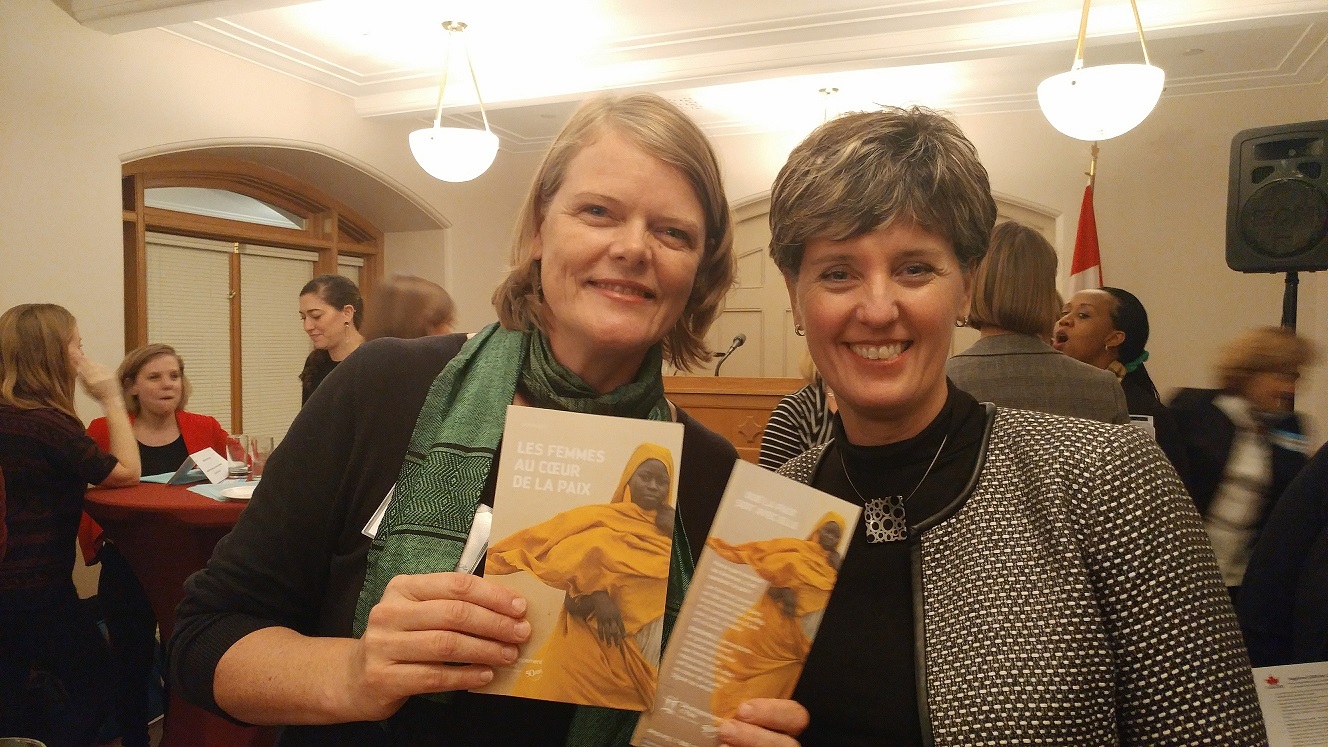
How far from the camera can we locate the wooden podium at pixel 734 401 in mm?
4727

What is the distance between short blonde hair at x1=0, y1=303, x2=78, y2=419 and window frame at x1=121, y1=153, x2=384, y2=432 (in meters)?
1.95

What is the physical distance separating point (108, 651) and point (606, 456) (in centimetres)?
305

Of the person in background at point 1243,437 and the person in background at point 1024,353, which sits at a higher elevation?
the person in background at point 1024,353

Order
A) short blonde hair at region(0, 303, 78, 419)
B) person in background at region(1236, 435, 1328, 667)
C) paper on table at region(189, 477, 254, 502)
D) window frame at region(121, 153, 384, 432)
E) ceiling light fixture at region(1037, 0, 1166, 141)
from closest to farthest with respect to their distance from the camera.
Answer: person in background at region(1236, 435, 1328, 667) < paper on table at region(189, 477, 254, 502) < short blonde hair at region(0, 303, 78, 419) < ceiling light fixture at region(1037, 0, 1166, 141) < window frame at region(121, 153, 384, 432)

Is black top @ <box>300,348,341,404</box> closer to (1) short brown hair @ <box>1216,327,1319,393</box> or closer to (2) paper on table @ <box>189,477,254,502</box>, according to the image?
(2) paper on table @ <box>189,477,254,502</box>

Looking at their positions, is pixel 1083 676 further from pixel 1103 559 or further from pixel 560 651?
pixel 560 651

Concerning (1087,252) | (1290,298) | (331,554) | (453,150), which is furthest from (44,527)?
(1087,252)

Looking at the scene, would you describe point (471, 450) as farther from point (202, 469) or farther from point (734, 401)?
point (734, 401)

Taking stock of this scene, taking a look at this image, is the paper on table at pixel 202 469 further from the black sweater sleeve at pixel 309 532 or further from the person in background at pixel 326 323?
the black sweater sleeve at pixel 309 532

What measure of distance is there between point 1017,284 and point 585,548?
66.2 inches

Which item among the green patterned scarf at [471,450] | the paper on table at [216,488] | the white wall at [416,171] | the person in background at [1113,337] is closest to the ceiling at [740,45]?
the white wall at [416,171]

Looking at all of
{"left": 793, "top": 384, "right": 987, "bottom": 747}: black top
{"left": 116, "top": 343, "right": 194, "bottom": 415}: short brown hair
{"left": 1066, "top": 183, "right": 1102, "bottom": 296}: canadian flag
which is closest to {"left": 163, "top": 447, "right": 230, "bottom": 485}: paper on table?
{"left": 116, "top": 343, "right": 194, "bottom": 415}: short brown hair

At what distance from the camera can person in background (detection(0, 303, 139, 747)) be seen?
2840 mm

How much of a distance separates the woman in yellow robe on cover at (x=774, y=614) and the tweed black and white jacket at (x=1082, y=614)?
19 centimetres
